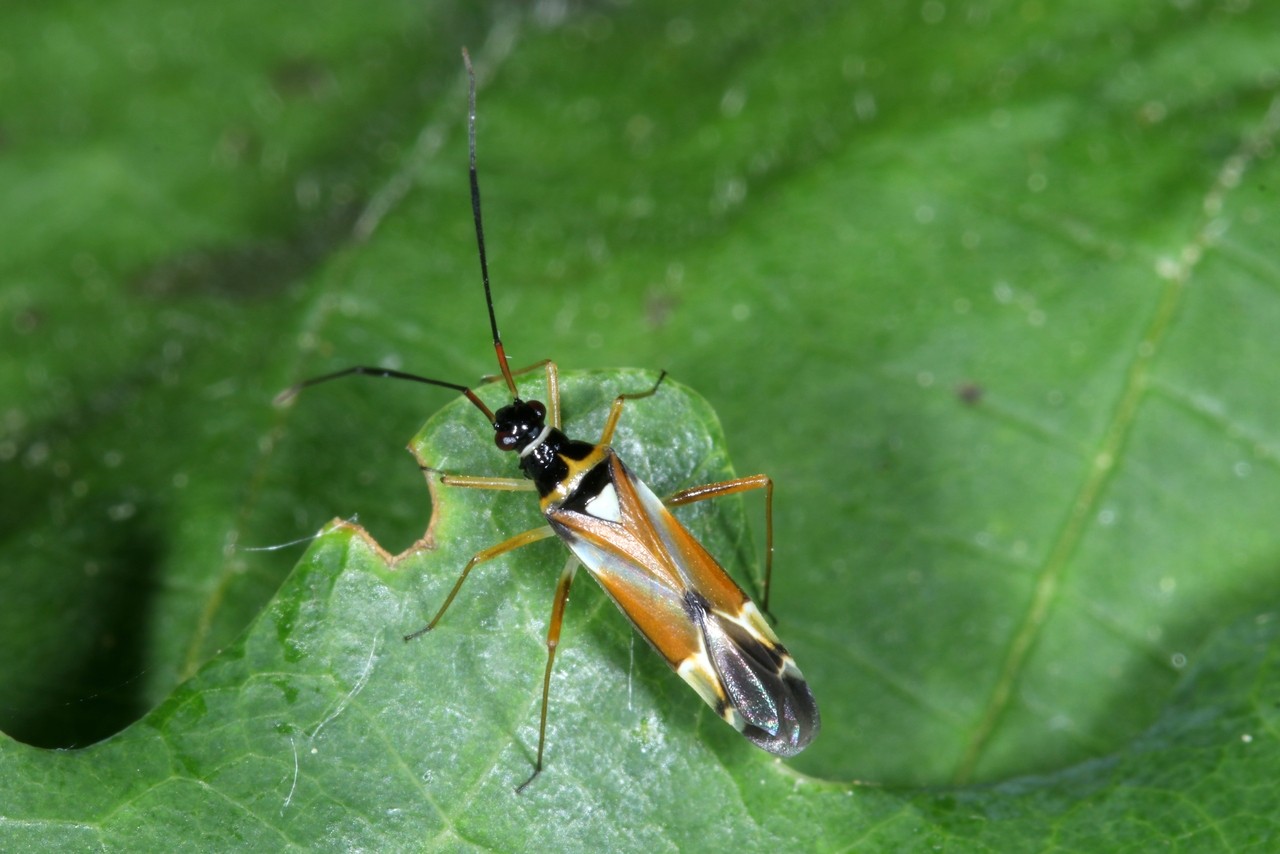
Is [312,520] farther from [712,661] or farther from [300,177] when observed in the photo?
[300,177]

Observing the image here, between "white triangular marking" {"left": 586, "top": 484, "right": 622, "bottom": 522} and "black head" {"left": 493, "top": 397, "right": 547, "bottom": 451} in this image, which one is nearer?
"black head" {"left": 493, "top": 397, "right": 547, "bottom": 451}

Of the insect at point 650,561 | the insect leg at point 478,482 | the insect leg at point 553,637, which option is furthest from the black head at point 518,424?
the insect leg at point 553,637

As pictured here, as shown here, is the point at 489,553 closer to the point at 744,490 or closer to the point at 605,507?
the point at 605,507

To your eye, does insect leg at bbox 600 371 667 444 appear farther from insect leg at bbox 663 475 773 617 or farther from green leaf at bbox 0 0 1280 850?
insect leg at bbox 663 475 773 617

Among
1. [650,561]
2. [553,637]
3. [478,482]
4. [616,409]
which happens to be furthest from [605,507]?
[553,637]

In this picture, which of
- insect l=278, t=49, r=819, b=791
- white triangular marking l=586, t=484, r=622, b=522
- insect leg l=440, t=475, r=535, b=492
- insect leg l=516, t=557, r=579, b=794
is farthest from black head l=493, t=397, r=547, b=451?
insect leg l=516, t=557, r=579, b=794

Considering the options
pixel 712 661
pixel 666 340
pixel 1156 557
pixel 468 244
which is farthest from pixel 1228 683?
pixel 468 244
